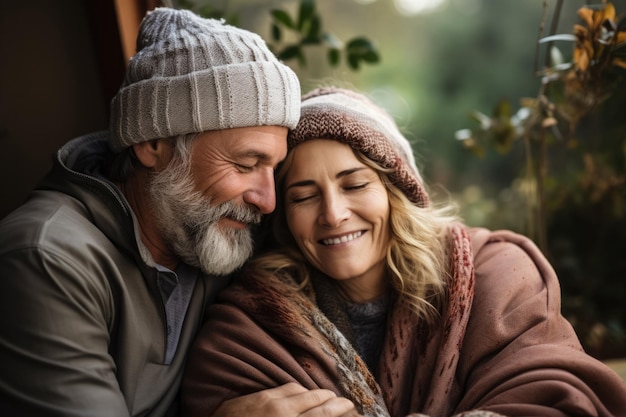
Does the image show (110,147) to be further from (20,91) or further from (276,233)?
(20,91)

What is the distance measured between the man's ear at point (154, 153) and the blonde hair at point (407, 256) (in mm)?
382

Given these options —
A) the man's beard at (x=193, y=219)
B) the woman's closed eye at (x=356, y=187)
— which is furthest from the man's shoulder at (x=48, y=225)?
the woman's closed eye at (x=356, y=187)

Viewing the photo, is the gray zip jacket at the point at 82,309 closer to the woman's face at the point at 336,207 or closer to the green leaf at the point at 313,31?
the woman's face at the point at 336,207

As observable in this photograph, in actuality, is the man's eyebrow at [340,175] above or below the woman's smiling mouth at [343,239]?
above

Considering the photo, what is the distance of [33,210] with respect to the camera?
1.68 m

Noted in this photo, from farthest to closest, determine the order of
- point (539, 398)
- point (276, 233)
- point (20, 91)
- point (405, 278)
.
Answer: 1. point (20, 91)
2. point (276, 233)
3. point (405, 278)
4. point (539, 398)

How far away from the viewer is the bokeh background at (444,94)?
8.37 ft

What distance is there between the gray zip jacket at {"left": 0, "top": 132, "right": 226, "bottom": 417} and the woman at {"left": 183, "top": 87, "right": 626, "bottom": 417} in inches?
6.3

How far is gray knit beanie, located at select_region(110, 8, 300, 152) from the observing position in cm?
179

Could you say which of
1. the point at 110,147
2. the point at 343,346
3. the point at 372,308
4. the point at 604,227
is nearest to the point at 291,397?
the point at 343,346

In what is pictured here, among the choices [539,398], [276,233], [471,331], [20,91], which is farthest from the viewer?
[20,91]

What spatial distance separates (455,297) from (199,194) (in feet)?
2.89

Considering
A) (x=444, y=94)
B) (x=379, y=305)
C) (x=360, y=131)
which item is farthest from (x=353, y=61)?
(x=379, y=305)

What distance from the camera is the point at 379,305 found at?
2043mm
